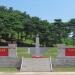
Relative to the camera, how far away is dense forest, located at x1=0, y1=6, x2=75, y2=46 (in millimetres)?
71275

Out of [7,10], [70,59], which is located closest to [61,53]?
[70,59]

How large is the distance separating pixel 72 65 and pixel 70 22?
6018 centimetres

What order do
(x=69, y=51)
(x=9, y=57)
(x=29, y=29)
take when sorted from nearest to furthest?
(x=9, y=57), (x=69, y=51), (x=29, y=29)

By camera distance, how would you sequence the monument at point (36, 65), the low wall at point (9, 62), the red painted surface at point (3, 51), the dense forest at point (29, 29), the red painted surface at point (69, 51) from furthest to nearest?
the dense forest at point (29, 29)
the red painted surface at point (69, 51)
the red painted surface at point (3, 51)
the low wall at point (9, 62)
the monument at point (36, 65)

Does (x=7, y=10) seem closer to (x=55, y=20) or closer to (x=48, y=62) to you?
(x=55, y=20)

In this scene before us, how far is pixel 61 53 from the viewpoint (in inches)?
1226

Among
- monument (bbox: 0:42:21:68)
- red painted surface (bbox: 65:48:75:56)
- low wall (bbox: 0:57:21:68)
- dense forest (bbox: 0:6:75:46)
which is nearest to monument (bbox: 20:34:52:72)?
low wall (bbox: 0:57:21:68)

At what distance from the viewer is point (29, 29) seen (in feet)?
249

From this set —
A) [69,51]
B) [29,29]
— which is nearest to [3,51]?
[69,51]

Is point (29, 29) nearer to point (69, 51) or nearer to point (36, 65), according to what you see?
point (69, 51)

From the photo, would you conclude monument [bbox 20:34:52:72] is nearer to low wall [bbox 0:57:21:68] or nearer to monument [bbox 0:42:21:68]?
low wall [bbox 0:57:21:68]

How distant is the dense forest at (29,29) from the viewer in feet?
234

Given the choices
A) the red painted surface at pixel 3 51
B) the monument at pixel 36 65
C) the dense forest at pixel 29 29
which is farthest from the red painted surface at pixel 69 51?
the dense forest at pixel 29 29

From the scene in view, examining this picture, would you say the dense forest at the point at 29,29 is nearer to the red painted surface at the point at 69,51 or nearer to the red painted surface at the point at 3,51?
the red painted surface at the point at 3,51
